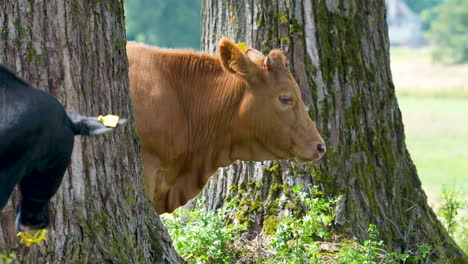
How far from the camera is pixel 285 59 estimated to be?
588cm

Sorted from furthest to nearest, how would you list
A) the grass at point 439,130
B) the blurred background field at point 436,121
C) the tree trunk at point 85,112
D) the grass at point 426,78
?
the grass at point 426,78
the blurred background field at point 436,121
the grass at point 439,130
the tree trunk at point 85,112

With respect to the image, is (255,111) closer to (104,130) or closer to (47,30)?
(47,30)

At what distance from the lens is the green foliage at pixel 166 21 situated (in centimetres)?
6266

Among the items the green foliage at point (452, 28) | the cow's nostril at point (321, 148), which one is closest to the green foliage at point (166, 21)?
the green foliage at point (452, 28)

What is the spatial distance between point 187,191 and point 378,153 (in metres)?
1.79

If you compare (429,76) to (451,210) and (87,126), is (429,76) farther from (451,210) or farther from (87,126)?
(87,126)

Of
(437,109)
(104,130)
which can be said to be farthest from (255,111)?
(437,109)

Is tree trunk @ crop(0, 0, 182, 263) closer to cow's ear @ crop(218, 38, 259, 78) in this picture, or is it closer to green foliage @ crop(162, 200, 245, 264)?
green foliage @ crop(162, 200, 245, 264)

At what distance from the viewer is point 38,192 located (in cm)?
253

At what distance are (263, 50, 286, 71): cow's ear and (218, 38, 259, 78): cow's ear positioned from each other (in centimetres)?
10

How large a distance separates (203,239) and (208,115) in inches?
41.6

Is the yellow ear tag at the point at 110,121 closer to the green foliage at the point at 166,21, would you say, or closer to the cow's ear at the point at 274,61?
the cow's ear at the point at 274,61

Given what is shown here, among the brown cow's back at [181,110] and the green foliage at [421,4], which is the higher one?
the green foliage at [421,4]

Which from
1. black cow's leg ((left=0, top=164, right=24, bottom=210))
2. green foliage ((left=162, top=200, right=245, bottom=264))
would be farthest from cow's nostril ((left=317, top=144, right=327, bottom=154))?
black cow's leg ((left=0, top=164, right=24, bottom=210))
